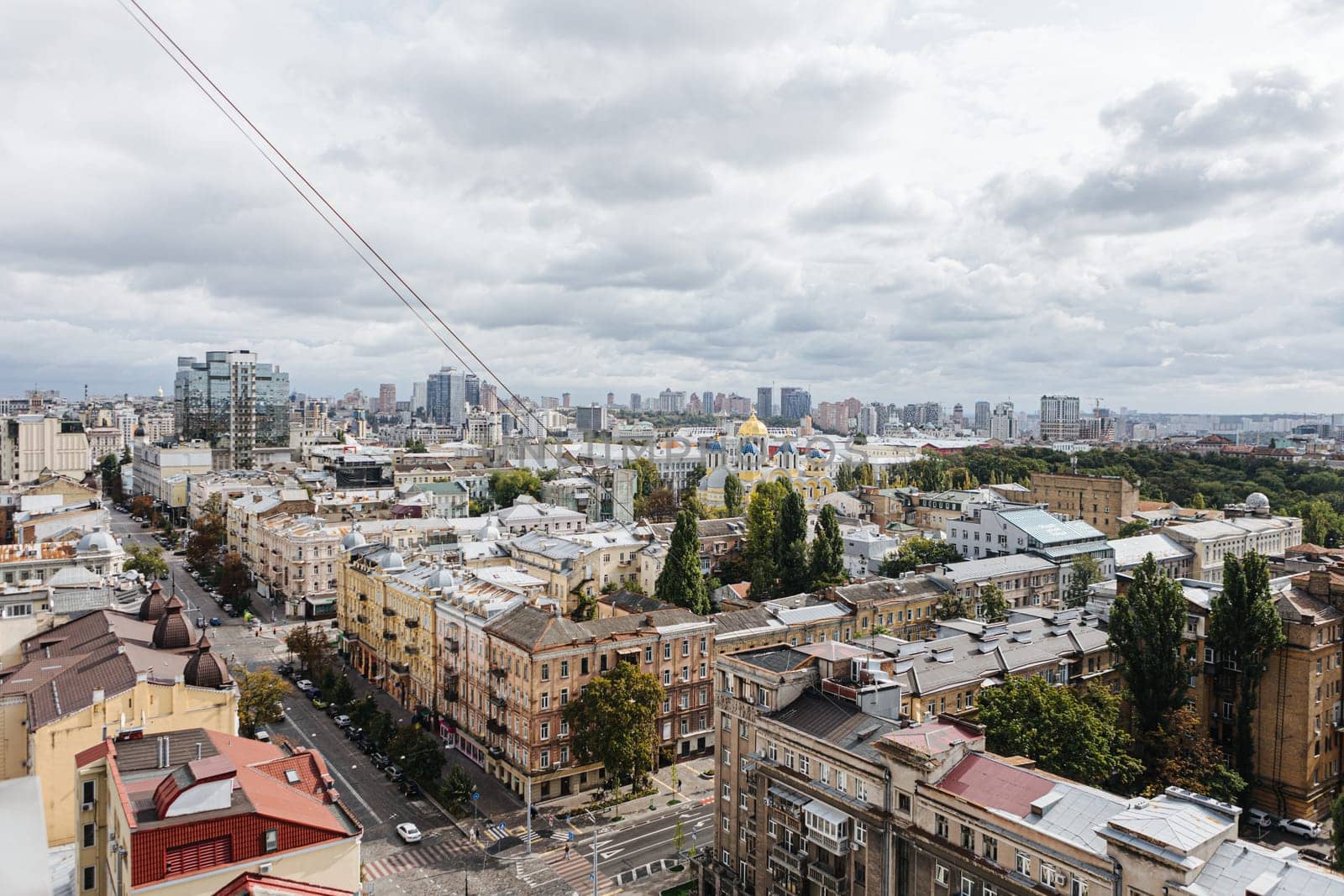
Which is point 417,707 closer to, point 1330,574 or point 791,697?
point 791,697

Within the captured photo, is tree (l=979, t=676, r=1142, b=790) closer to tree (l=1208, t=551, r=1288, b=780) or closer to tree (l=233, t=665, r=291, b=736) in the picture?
tree (l=1208, t=551, r=1288, b=780)

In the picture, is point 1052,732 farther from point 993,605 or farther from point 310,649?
point 310,649

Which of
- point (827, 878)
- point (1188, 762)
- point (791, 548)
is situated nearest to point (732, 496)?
point (791, 548)

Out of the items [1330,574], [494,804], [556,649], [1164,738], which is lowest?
[494,804]

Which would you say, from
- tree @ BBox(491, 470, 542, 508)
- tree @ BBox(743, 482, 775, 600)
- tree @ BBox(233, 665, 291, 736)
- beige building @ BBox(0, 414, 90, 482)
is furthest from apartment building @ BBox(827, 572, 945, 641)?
beige building @ BBox(0, 414, 90, 482)

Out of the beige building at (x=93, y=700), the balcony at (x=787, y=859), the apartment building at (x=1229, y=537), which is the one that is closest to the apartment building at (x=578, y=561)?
the beige building at (x=93, y=700)

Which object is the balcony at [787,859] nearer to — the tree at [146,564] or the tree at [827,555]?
the tree at [827,555]

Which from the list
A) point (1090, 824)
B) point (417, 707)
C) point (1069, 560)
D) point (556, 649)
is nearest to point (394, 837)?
point (556, 649)
